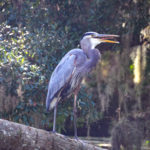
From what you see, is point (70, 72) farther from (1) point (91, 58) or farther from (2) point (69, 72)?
(1) point (91, 58)

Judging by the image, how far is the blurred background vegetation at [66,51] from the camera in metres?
4.24

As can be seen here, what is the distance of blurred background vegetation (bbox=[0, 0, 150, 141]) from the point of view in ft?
13.9

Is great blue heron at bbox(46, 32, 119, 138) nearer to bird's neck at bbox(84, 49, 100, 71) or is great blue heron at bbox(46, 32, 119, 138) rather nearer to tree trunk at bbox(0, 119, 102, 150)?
bird's neck at bbox(84, 49, 100, 71)

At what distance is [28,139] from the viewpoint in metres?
2.71

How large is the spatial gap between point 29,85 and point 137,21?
2.20m

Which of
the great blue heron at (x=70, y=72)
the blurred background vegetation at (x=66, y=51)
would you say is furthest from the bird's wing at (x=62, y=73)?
the blurred background vegetation at (x=66, y=51)

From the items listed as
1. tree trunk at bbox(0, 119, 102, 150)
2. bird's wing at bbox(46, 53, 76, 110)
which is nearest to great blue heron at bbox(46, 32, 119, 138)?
bird's wing at bbox(46, 53, 76, 110)

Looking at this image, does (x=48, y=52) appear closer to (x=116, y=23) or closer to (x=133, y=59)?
(x=116, y=23)

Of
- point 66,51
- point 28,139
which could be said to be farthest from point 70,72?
point 28,139

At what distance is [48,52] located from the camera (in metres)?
4.43

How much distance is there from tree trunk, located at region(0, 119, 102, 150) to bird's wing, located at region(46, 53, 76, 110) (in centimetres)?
101

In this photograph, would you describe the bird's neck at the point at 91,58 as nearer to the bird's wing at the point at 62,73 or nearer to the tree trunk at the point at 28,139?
the bird's wing at the point at 62,73

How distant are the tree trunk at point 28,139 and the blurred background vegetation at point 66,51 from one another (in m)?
1.05

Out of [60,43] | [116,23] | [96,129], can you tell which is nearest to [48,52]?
[60,43]
